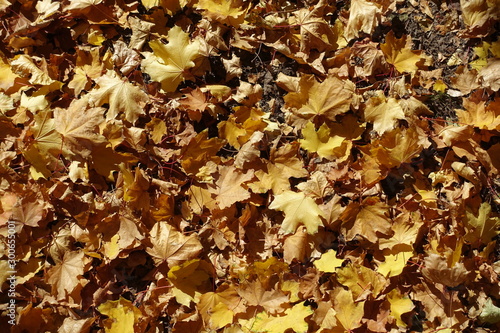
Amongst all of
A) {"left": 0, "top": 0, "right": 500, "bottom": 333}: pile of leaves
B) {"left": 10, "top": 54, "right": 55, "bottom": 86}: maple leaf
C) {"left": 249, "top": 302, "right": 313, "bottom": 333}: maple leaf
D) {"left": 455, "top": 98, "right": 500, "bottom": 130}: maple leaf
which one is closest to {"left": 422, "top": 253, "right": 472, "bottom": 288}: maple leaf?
{"left": 0, "top": 0, "right": 500, "bottom": 333}: pile of leaves

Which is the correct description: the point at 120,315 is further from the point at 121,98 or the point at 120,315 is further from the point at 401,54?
the point at 401,54

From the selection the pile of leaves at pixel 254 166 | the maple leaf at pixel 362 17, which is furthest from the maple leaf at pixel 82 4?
the maple leaf at pixel 362 17

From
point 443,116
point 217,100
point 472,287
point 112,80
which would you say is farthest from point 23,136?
point 472,287

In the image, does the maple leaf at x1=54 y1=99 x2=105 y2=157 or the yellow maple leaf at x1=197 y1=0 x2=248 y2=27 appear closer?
the maple leaf at x1=54 y1=99 x2=105 y2=157

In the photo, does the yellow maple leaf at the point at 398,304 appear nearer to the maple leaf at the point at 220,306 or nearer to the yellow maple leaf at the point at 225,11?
the maple leaf at the point at 220,306

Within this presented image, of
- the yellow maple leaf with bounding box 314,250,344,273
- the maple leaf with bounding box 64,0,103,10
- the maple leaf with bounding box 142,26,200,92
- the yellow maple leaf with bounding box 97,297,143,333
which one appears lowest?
the yellow maple leaf with bounding box 97,297,143,333

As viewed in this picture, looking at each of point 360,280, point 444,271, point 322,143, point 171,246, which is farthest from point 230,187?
point 444,271

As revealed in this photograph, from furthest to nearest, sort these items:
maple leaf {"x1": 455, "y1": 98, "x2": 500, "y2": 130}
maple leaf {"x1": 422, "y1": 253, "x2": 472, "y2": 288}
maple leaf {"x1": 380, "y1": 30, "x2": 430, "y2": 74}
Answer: maple leaf {"x1": 380, "y1": 30, "x2": 430, "y2": 74}, maple leaf {"x1": 455, "y1": 98, "x2": 500, "y2": 130}, maple leaf {"x1": 422, "y1": 253, "x2": 472, "y2": 288}

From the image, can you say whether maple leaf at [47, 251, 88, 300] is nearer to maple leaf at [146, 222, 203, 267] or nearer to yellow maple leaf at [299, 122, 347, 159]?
maple leaf at [146, 222, 203, 267]
